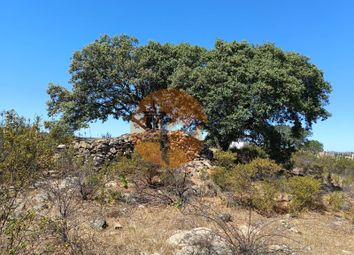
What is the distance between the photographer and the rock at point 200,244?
5472mm

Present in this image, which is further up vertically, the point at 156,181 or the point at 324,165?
the point at 324,165

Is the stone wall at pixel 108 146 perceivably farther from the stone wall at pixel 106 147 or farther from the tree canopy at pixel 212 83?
the tree canopy at pixel 212 83

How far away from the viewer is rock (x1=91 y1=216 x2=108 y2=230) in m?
6.75

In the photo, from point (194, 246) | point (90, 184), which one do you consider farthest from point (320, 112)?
point (194, 246)

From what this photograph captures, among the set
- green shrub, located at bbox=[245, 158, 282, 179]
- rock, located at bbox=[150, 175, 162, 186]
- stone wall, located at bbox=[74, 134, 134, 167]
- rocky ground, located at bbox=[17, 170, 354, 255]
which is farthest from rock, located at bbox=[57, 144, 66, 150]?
green shrub, located at bbox=[245, 158, 282, 179]

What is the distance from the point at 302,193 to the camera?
32.5ft

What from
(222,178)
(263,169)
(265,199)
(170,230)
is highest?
(263,169)

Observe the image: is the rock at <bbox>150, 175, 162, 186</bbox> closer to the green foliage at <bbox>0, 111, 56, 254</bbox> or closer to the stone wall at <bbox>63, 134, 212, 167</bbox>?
the stone wall at <bbox>63, 134, 212, 167</bbox>

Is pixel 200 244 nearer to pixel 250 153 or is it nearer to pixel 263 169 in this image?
pixel 263 169

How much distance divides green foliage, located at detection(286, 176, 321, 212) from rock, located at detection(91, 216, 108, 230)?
16.9 feet

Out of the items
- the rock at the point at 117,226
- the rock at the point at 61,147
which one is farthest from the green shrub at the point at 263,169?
the rock at the point at 61,147

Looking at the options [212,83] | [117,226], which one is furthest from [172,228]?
[212,83]

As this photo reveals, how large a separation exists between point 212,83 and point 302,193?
6363 mm

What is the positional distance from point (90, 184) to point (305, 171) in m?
14.3
